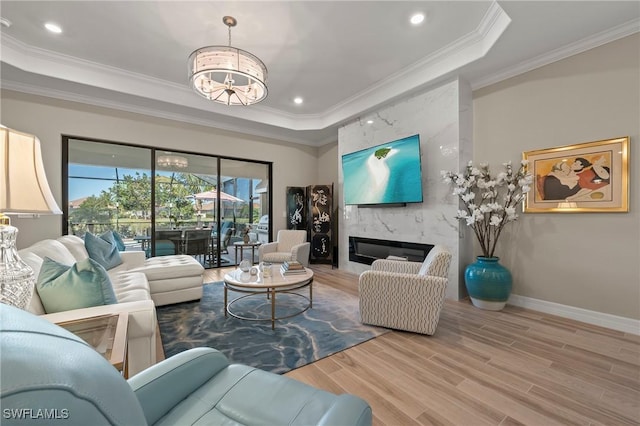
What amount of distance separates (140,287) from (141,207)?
2690 millimetres

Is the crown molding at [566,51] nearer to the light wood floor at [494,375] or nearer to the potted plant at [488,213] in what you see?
the potted plant at [488,213]

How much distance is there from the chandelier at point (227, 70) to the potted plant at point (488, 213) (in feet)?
8.42

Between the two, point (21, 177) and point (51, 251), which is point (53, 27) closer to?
point (51, 251)

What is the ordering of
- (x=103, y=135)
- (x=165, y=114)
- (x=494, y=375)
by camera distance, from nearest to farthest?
(x=494, y=375), (x=103, y=135), (x=165, y=114)

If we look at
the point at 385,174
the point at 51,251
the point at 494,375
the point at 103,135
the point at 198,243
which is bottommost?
the point at 494,375

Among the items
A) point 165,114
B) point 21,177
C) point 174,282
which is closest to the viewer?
point 21,177

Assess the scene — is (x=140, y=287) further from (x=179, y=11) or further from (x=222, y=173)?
(x=222, y=173)

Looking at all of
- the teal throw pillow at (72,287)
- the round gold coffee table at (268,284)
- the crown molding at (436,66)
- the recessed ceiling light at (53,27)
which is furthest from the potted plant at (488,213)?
the recessed ceiling light at (53,27)

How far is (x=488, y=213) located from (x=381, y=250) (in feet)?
5.57

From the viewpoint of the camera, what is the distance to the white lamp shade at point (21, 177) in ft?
3.20

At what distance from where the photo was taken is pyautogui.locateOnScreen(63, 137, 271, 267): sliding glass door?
14.0 feet

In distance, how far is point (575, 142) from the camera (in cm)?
290

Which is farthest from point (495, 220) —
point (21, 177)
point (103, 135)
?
point (103, 135)

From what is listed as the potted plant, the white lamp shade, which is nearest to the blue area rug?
the potted plant
